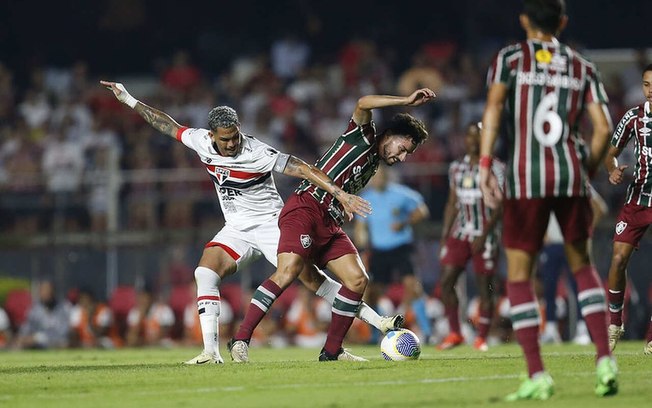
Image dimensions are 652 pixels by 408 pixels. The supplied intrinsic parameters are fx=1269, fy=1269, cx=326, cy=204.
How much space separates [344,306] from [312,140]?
1211 centimetres

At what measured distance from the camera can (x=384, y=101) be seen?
10.0 metres

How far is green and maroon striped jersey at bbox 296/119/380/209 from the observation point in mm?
10719

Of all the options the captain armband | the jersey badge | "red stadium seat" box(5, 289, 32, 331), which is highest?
the captain armband

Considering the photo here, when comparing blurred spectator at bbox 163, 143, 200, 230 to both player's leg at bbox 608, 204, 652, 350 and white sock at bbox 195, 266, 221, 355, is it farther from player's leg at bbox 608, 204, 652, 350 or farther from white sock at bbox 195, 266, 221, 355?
player's leg at bbox 608, 204, 652, 350

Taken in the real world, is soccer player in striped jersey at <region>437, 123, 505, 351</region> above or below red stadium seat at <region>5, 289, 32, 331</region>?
above

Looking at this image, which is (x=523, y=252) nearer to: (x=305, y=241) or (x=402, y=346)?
(x=305, y=241)

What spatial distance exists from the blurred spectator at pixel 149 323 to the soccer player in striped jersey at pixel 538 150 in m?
12.7

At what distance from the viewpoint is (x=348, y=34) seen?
2628cm

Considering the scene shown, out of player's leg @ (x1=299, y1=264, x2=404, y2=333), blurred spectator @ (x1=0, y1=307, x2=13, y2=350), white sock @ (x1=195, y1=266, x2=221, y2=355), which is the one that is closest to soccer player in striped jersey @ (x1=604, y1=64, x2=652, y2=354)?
player's leg @ (x1=299, y1=264, x2=404, y2=333)

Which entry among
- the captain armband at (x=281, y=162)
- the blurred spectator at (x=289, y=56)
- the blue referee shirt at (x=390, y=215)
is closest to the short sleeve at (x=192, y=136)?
the captain armband at (x=281, y=162)

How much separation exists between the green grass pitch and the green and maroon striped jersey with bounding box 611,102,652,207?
64.2 inches

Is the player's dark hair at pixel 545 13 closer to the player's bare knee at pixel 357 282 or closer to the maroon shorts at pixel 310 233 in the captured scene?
the maroon shorts at pixel 310 233

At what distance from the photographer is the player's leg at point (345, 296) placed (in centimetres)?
1075

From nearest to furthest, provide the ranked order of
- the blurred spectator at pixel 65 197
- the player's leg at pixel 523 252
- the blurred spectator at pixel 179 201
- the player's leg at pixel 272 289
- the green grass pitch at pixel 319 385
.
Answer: the green grass pitch at pixel 319 385
the player's leg at pixel 523 252
the player's leg at pixel 272 289
the blurred spectator at pixel 179 201
the blurred spectator at pixel 65 197
